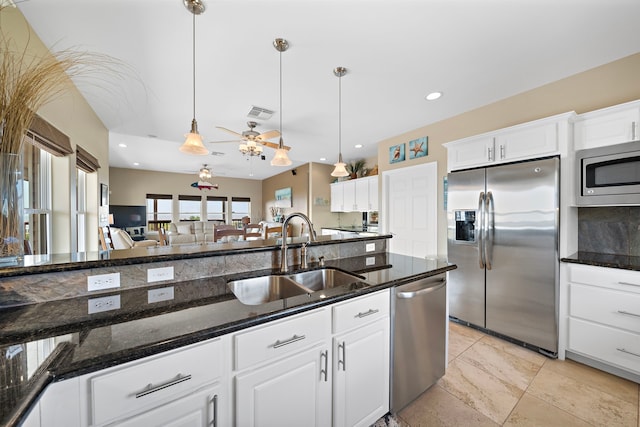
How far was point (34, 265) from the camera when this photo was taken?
3.41 feet

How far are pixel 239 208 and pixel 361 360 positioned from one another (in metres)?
8.93

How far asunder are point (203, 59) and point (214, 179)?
7.42 metres

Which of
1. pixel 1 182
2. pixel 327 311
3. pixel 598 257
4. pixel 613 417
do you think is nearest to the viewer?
pixel 1 182

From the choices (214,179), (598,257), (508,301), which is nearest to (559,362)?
(508,301)

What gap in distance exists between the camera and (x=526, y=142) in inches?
89.3

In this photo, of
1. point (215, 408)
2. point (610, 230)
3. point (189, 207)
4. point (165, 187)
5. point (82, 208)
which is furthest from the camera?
point (189, 207)

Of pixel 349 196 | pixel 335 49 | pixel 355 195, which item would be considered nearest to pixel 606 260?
pixel 335 49

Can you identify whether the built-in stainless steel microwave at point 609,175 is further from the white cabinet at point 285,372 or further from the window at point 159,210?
the window at point 159,210

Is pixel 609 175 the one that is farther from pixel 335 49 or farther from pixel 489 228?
pixel 335 49

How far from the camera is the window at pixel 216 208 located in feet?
29.2

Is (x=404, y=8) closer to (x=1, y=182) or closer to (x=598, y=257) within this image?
(x=1, y=182)

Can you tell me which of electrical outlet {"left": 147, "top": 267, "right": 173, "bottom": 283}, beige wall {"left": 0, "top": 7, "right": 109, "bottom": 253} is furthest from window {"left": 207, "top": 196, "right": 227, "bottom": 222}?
electrical outlet {"left": 147, "top": 267, "right": 173, "bottom": 283}

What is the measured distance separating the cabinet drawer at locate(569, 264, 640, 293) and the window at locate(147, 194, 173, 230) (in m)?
9.14

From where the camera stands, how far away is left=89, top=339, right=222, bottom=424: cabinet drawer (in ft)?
2.30
